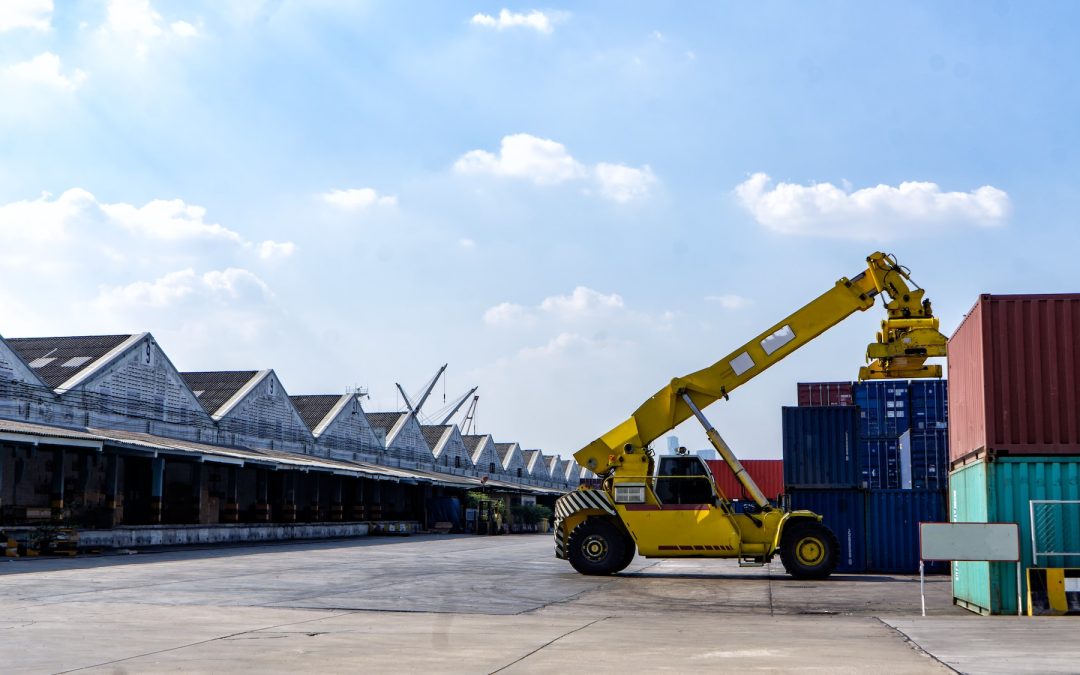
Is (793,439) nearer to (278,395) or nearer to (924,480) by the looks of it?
(924,480)

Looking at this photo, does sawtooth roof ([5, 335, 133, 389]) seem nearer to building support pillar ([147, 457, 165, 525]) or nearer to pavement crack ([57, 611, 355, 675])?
building support pillar ([147, 457, 165, 525])

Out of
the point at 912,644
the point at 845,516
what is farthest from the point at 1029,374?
the point at 845,516

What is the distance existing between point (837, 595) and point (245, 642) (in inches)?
473

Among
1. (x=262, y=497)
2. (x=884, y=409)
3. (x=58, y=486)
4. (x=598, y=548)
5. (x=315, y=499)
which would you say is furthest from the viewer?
(x=315, y=499)

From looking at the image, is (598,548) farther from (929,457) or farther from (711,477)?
(929,457)

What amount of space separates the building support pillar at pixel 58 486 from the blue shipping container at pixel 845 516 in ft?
Answer: 73.5

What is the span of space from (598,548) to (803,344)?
258 inches

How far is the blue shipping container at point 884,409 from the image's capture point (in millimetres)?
35594

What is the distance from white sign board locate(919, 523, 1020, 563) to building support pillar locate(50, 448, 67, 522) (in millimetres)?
27177

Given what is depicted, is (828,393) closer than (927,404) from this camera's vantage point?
No

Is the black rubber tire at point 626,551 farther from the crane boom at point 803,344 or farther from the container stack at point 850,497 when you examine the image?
the container stack at point 850,497

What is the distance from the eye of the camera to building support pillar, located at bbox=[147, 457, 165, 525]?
123ft

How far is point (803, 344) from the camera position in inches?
961

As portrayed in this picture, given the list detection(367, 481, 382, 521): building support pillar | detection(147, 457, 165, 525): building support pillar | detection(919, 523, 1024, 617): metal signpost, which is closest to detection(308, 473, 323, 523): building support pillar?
detection(367, 481, 382, 521): building support pillar
